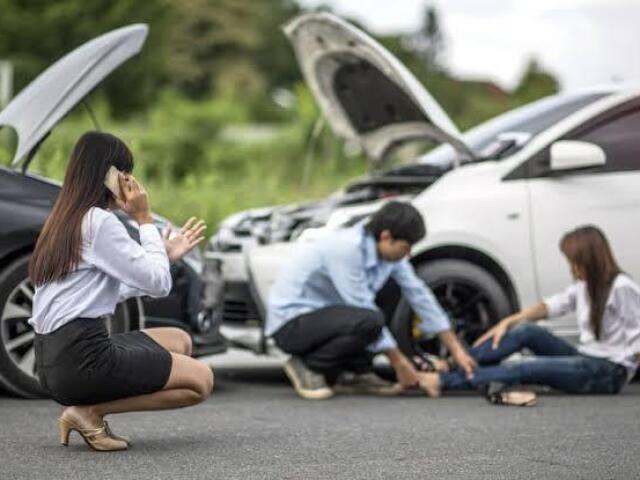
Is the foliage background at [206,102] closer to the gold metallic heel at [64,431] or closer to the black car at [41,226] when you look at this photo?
the black car at [41,226]

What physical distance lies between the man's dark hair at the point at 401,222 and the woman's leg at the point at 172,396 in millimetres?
2192

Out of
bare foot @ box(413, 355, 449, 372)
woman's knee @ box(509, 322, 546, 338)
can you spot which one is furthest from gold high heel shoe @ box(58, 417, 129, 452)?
woman's knee @ box(509, 322, 546, 338)

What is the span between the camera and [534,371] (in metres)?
8.91

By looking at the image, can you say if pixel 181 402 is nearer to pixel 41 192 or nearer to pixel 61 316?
pixel 61 316

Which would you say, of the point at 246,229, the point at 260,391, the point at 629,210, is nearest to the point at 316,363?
the point at 260,391

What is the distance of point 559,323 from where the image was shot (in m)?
9.74

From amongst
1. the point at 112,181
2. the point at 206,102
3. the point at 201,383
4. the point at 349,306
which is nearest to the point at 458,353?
the point at 349,306

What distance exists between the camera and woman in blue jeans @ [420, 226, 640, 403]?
8.84 metres

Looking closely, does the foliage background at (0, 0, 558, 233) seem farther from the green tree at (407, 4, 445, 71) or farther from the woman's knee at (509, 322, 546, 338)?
the green tree at (407, 4, 445, 71)

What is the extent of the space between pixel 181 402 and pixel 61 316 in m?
0.64

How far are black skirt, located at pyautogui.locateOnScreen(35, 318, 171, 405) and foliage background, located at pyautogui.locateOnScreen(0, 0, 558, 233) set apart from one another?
161 inches

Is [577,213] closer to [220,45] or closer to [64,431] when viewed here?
[64,431]

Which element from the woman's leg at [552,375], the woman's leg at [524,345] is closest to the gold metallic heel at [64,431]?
the woman's leg at [552,375]

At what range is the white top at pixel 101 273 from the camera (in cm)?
647
